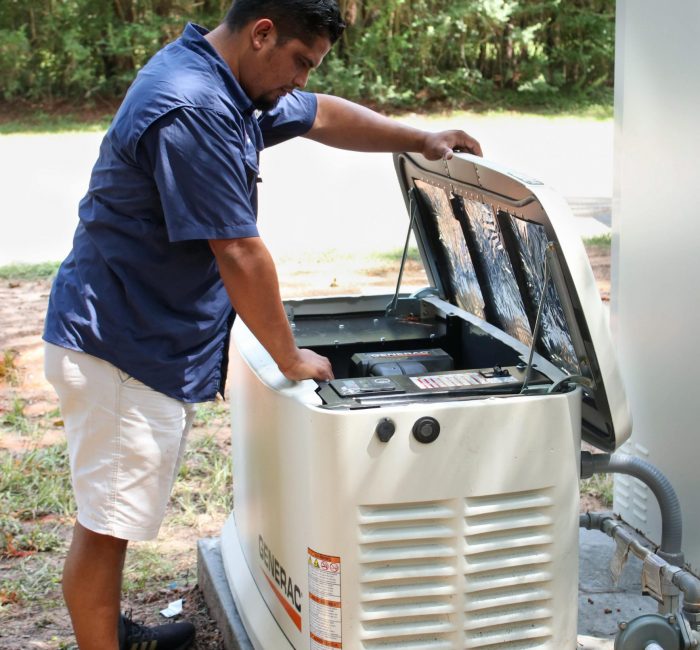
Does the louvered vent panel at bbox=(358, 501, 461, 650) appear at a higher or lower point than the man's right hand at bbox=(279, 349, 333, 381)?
lower

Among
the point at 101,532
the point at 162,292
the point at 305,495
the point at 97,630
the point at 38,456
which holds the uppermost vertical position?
the point at 162,292

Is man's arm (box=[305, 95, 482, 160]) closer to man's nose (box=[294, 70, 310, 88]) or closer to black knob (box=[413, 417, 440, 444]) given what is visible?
man's nose (box=[294, 70, 310, 88])

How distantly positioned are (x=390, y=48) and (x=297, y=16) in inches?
611

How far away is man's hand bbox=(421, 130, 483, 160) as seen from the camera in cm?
270

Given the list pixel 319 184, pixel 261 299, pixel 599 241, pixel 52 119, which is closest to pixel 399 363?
pixel 261 299

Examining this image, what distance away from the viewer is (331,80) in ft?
55.0

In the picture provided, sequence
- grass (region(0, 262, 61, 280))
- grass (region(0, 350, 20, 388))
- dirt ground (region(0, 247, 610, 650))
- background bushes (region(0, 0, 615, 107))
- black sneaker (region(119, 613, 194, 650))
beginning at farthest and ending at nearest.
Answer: background bushes (region(0, 0, 615, 107)) < grass (region(0, 262, 61, 280)) < grass (region(0, 350, 20, 388)) < dirt ground (region(0, 247, 610, 650)) < black sneaker (region(119, 613, 194, 650))

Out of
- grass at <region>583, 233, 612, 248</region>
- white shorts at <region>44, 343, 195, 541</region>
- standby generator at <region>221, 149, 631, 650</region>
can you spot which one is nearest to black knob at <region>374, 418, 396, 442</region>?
standby generator at <region>221, 149, 631, 650</region>

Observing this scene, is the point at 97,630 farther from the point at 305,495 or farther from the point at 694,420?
the point at 694,420

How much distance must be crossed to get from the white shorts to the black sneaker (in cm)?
54

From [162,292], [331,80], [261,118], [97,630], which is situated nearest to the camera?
[162,292]

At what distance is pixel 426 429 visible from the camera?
2.04 meters

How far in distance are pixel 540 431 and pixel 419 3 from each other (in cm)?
1636

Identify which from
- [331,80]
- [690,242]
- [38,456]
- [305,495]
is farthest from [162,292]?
[331,80]
